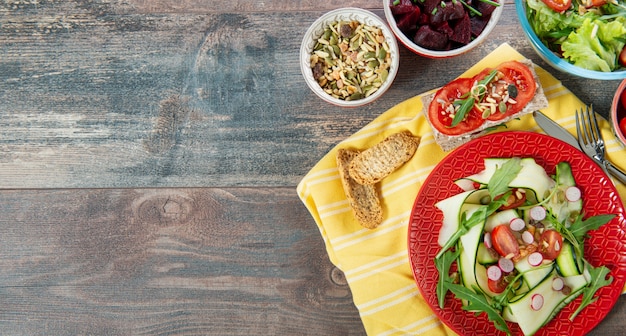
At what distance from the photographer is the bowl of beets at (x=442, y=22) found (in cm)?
147

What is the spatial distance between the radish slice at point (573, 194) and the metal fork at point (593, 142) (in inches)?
5.1

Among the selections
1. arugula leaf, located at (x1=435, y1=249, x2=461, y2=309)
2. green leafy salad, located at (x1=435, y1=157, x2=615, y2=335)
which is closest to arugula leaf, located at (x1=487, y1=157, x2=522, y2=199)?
green leafy salad, located at (x1=435, y1=157, x2=615, y2=335)

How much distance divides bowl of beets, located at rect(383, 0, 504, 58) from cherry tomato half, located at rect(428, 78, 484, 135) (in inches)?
4.4

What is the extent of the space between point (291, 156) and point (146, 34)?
0.64 metres

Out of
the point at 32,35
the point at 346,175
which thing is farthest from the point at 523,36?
the point at 32,35

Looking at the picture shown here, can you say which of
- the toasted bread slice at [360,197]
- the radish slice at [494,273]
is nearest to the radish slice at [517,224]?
the radish slice at [494,273]

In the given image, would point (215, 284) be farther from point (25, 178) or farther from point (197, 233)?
point (25, 178)

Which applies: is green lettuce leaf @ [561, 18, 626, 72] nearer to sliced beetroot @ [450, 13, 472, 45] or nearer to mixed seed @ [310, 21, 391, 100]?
sliced beetroot @ [450, 13, 472, 45]

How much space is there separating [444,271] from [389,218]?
24cm

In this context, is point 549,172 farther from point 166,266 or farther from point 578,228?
point 166,266

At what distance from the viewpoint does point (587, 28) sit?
1.43 meters

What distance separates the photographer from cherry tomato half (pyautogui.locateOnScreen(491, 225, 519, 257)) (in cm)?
147

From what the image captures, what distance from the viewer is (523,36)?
166 centimetres

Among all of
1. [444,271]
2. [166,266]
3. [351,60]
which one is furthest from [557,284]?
[166,266]
